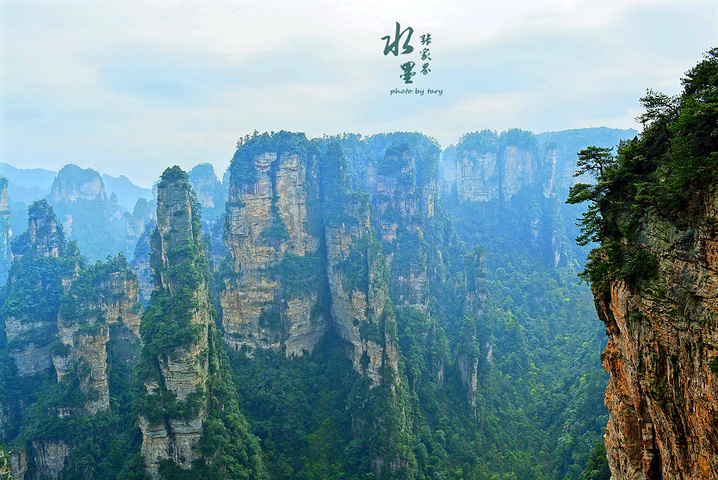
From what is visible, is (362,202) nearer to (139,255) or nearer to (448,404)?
(448,404)

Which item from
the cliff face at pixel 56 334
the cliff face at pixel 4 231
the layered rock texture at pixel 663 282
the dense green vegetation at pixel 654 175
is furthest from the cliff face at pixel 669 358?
the cliff face at pixel 4 231

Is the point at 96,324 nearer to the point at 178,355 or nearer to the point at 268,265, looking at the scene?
the point at 178,355

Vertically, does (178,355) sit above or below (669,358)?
below

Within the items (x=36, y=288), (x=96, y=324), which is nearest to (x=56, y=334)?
(x=36, y=288)

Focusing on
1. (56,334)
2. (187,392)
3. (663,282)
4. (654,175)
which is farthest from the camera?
(56,334)

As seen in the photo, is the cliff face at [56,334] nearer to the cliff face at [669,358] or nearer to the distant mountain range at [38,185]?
the cliff face at [669,358]

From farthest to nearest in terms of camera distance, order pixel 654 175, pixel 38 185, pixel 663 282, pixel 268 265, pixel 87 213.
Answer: pixel 38 185
pixel 87 213
pixel 268 265
pixel 654 175
pixel 663 282

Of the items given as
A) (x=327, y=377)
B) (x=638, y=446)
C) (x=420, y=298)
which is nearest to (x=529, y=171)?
(x=420, y=298)
